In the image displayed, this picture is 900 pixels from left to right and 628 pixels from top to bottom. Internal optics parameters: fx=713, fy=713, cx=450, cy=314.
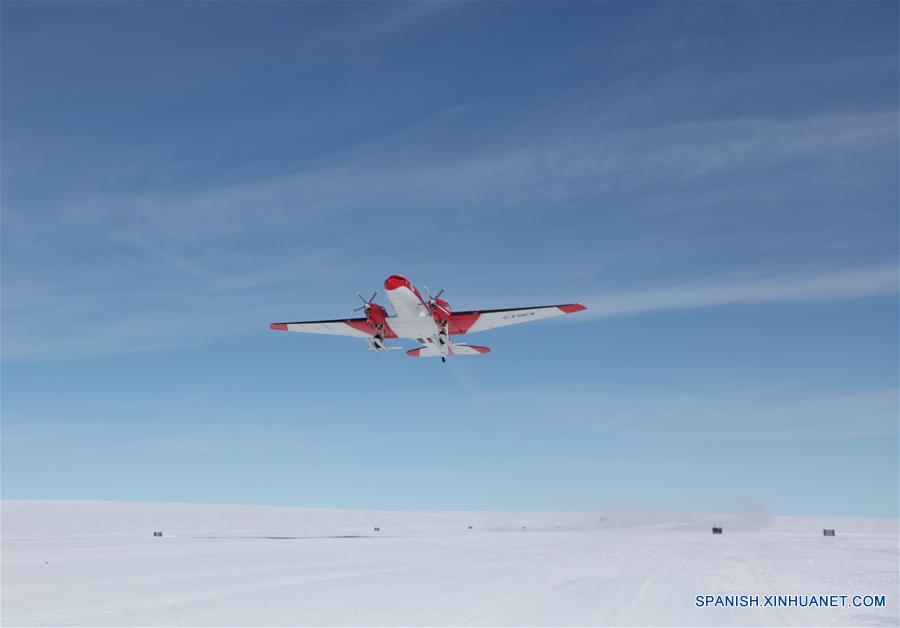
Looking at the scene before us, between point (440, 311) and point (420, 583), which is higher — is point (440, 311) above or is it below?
above

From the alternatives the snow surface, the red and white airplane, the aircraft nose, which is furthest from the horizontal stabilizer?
the snow surface

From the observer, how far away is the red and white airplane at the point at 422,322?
167 feet

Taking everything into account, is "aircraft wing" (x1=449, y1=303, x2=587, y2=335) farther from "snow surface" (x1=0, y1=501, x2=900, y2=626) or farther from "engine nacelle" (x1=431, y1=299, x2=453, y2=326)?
"snow surface" (x1=0, y1=501, x2=900, y2=626)

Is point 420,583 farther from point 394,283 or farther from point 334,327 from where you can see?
point 334,327

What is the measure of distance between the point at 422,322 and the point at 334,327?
923 centimetres

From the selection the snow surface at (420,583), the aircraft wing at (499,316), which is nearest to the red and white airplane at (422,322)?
the aircraft wing at (499,316)

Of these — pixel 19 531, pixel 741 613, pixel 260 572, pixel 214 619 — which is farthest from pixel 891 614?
pixel 19 531

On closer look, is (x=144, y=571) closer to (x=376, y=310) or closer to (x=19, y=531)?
(x=376, y=310)

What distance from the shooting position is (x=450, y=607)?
26922 mm

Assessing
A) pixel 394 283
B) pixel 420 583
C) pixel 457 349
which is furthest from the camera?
pixel 457 349

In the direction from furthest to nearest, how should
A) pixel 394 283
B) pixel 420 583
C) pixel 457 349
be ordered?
1. pixel 457 349
2. pixel 394 283
3. pixel 420 583

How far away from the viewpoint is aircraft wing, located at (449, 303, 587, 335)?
51.4m

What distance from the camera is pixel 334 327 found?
5816 cm

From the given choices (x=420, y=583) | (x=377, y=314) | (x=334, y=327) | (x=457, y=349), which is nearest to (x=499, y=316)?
(x=457, y=349)
